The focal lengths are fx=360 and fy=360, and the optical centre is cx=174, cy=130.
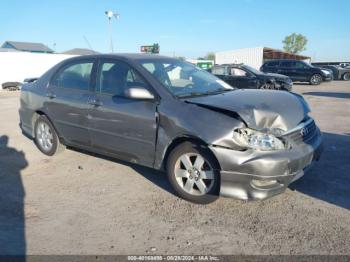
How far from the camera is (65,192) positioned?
4.65 metres

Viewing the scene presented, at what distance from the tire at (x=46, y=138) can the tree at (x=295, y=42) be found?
8181 centimetres

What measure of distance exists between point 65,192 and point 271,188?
2.58m

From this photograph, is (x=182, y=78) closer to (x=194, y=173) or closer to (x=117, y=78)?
(x=117, y=78)

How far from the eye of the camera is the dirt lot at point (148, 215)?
331 centimetres

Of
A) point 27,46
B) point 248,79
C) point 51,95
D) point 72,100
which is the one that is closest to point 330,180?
point 72,100

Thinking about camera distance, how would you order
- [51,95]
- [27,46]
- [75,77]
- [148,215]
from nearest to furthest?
[148,215], [75,77], [51,95], [27,46]

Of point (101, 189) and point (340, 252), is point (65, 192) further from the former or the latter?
point (340, 252)

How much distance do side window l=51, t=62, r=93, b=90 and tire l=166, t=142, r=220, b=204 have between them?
1.96m

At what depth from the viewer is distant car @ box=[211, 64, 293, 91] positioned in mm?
15727

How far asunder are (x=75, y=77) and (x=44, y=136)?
137 centimetres

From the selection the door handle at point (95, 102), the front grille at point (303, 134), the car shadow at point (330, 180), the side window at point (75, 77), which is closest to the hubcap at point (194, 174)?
the front grille at point (303, 134)

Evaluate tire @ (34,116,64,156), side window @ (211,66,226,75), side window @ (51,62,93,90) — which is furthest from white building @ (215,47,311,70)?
side window @ (51,62,93,90)

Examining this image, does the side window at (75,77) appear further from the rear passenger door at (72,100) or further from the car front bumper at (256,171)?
the car front bumper at (256,171)

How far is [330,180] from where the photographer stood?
4773mm
